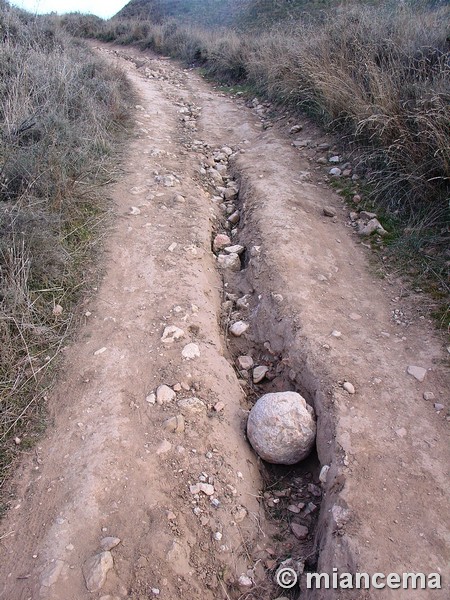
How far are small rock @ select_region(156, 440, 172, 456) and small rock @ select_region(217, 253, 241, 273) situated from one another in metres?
1.62

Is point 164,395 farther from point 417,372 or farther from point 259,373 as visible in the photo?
point 417,372

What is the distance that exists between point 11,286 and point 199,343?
114cm

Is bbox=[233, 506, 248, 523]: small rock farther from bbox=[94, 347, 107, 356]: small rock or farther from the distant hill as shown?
the distant hill

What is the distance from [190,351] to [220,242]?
1.34 m

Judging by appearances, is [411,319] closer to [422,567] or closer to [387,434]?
[387,434]

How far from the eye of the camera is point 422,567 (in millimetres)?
1714

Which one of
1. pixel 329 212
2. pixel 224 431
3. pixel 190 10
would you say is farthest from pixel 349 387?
pixel 190 10

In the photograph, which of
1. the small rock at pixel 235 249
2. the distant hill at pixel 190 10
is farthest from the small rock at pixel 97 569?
the distant hill at pixel 190 10

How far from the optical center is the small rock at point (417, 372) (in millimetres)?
2426

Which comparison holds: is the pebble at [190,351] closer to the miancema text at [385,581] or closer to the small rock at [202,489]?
the small rock at [202,489]

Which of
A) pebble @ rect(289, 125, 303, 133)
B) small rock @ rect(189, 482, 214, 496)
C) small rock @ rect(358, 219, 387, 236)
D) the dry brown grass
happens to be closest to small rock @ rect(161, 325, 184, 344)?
the dry brown grass

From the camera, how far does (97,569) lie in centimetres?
173

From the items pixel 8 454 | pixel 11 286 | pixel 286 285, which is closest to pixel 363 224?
pixel 286 285

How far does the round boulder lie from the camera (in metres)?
2.21
